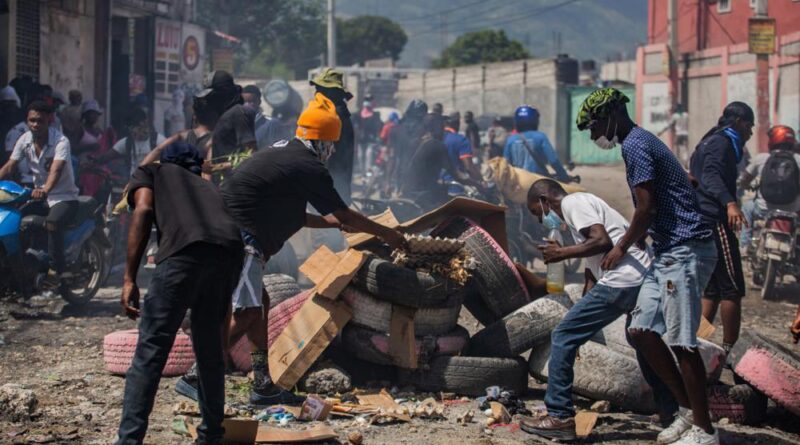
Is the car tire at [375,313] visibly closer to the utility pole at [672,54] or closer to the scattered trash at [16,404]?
the scattered trash at [16,404]

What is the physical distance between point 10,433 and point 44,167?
16.7ft

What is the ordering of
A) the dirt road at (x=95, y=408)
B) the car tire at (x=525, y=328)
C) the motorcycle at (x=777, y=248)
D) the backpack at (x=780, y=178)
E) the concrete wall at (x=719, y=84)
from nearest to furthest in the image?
the dirt road at (x=95, y=408), the car tire at (x=525, y=328), the backpack at (x=780, y=178), the motorcycle at (x=777, y=248), the concrete wall at (x=719, y=84)

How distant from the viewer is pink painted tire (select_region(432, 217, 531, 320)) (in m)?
7.25

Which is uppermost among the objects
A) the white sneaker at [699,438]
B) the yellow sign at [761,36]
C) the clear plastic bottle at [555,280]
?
the yellow sign at [761,36]

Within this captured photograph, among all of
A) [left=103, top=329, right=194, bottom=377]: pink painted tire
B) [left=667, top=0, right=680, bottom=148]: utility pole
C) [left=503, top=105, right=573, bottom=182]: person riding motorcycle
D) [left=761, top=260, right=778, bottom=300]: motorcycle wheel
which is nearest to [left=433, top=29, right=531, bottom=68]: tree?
[left=667, top=0, right=680, bottom=148]: utility pole

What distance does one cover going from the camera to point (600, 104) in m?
5.69

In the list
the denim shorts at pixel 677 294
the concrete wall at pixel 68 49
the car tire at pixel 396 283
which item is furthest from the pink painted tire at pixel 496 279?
the concrete wall at pixel 68 49

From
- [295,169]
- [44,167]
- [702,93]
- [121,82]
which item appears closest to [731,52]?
[702,93]

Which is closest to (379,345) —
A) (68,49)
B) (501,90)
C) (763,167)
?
(763,167)

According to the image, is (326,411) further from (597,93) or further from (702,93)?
(702,93)

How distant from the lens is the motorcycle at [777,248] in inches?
440

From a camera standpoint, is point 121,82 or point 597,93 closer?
point 597,93

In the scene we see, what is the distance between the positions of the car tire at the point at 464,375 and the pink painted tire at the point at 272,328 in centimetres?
89

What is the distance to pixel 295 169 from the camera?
239 inches
